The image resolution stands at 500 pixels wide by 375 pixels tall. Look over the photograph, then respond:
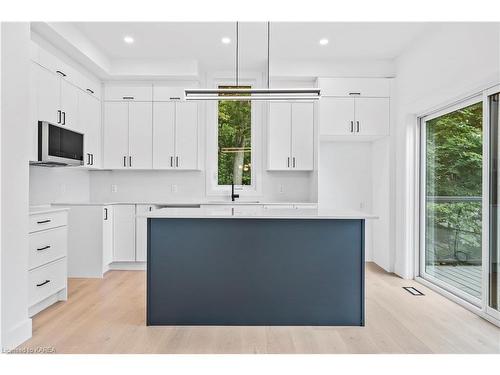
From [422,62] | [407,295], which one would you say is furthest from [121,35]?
[407,295]

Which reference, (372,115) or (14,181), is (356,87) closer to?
(372,115)

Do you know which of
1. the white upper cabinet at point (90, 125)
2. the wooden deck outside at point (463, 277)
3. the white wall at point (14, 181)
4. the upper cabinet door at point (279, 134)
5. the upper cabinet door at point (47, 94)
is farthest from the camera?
the upper cabinet door at point (279, 134)

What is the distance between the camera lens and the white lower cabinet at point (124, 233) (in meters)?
4.82

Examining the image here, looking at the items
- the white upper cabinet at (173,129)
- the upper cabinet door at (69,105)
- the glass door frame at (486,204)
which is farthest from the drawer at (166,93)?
the glass door frame at (486,204)

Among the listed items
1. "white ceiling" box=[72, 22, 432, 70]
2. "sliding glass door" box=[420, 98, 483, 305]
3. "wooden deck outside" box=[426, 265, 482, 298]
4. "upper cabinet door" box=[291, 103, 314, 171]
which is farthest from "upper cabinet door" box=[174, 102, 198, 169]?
"wooden deck outside" box=[426, 265, 482, 298]

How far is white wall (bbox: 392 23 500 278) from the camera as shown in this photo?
305 cm

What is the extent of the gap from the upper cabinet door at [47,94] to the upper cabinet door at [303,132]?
280cm

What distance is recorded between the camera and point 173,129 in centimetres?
511

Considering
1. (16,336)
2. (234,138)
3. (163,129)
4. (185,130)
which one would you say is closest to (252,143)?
(234,138)

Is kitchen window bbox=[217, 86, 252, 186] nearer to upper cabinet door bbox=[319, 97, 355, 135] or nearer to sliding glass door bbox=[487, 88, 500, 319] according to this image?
upper cabinet door bbox=[319, 97, 355, 135]

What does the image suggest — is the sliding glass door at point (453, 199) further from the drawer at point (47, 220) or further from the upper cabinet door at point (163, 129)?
the drawer at point (47, 220)

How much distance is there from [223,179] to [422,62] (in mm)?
2883

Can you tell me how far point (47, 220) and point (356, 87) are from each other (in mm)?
3799

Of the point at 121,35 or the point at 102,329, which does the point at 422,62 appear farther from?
the point at 102,329
